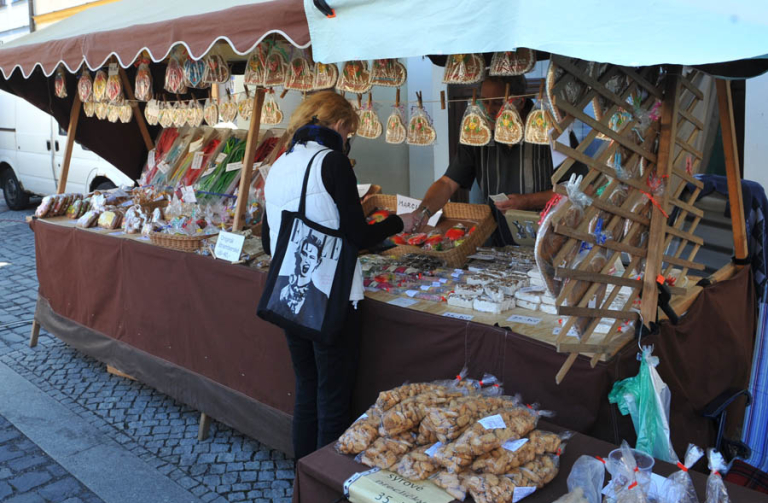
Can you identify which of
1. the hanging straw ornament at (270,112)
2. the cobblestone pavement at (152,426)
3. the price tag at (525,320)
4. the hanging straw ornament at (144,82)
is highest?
the hanging straw ornament at (144,82)

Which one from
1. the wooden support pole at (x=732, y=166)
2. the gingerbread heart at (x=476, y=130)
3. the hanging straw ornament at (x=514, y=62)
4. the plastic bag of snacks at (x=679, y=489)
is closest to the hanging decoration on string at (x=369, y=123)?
the gingerbread heart at (x=476, y=130)

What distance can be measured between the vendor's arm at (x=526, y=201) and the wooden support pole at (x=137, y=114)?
337cm

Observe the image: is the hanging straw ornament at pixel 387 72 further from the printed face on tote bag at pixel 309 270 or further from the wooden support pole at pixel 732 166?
the wooden support pole at pixel 732 166

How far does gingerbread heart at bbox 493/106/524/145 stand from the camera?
10.5 ft

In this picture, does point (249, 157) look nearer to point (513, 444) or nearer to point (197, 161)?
point (197, 161)

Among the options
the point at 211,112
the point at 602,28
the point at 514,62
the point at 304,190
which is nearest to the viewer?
the point at 602,28

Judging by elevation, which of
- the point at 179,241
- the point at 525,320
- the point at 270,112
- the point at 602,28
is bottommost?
the point at 525,320

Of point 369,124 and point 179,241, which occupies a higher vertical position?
point 369,124

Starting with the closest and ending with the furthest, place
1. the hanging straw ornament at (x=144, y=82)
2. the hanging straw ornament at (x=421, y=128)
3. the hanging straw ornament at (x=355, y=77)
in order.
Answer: the hanging straw ornament at (x=355, y=77) → the hanging straw ornament at (x=421, y=128) → the hanging straw ornament at (x=144, y=82)

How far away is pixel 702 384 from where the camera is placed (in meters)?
2.77

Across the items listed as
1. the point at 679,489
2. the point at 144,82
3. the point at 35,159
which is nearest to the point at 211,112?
the point at 144,82

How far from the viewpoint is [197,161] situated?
17.4ft

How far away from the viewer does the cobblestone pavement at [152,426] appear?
339 cm

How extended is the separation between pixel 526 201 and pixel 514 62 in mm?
1153
